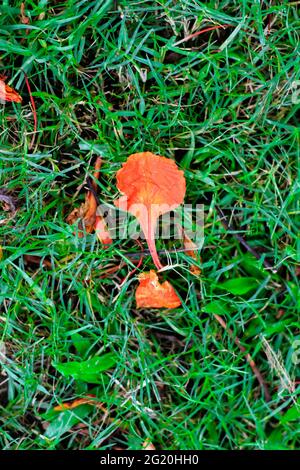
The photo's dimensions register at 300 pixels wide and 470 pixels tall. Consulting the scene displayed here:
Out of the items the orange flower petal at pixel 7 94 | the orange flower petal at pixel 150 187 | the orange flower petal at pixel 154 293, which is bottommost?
the orange flower petal at pixel 154 293

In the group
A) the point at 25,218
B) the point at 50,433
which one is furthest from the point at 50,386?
the point at 25,218

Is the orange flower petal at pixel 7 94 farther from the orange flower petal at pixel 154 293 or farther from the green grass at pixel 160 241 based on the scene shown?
the orange flower petal at pixel 154 293

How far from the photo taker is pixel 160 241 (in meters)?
1.52

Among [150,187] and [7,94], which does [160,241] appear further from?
[7,94]

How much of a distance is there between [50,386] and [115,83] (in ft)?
2.87

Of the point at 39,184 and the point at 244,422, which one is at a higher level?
the point at 39,184

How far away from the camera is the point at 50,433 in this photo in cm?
153

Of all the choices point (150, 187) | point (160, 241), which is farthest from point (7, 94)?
point (160, 241)

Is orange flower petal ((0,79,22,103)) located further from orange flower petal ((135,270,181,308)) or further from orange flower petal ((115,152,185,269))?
orange flower petal ((135,270,181,308))

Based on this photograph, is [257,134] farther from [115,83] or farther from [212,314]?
[212,314]

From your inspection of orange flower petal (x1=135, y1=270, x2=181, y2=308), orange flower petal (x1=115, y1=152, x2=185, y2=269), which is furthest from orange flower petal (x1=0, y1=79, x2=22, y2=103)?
orange flower petal (x1=135, y1=270, x2=181, y2=308)

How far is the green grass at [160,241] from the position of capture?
A: 4.83 feet

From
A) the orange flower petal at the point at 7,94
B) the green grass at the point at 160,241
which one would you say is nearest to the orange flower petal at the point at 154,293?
the green grass at the point at 160,241

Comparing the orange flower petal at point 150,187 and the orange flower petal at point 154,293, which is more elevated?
the orange flower petal at point 150,187
